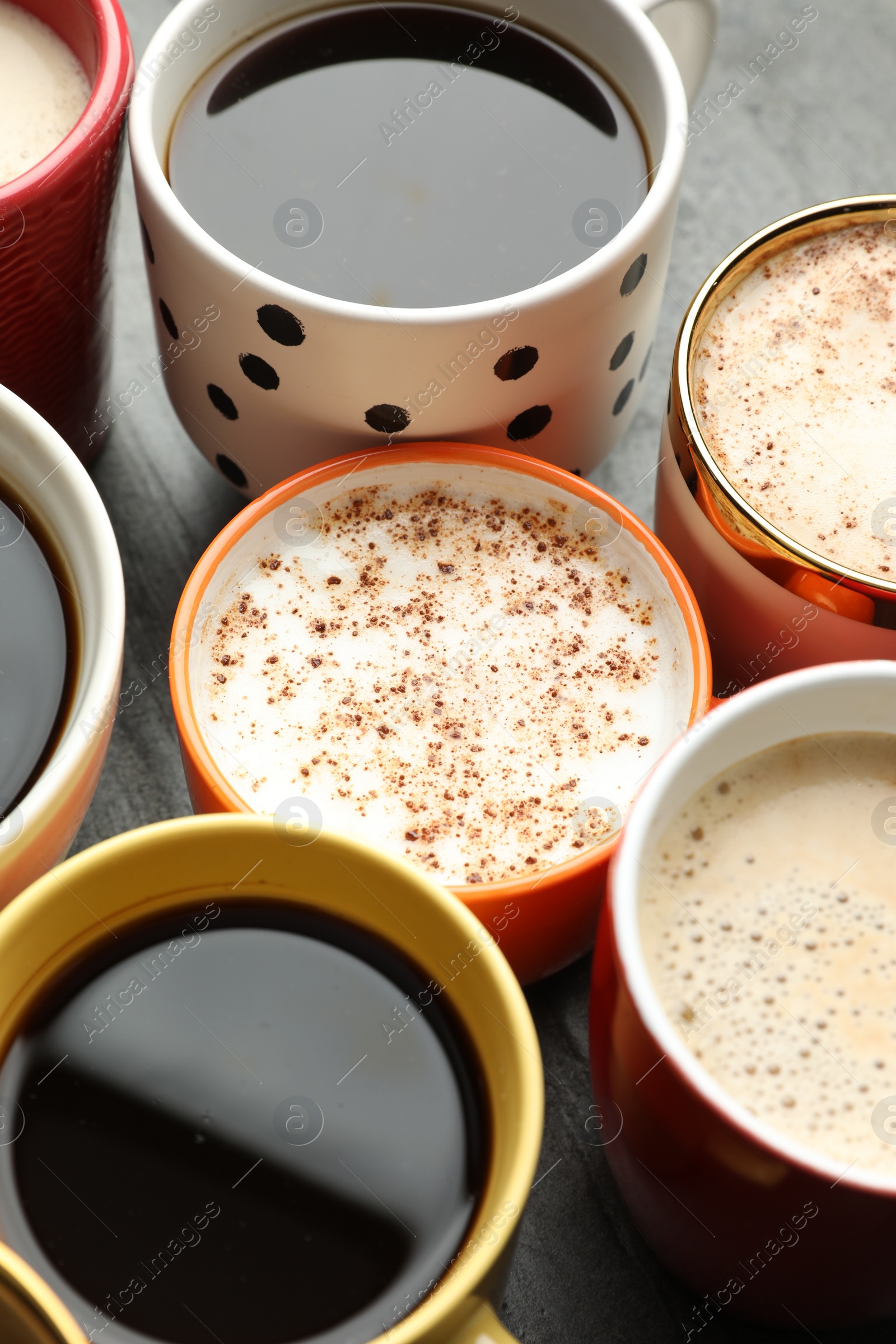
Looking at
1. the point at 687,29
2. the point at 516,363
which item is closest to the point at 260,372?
the point at 516,363

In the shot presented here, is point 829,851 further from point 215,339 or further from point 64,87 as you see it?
point 64,87

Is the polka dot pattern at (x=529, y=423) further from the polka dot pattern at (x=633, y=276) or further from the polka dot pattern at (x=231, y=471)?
the polka dot pattern at (x=231, y=471)

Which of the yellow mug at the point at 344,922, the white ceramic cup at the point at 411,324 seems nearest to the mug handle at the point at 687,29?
the white ceramic cup at the point at 411,324

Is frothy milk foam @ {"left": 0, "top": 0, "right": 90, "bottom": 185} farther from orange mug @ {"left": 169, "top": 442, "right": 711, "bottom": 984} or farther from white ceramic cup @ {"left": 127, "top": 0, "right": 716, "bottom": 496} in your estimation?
orange mug @ {"left": 169, "top": 442, "right": 711, "bottom": 984}

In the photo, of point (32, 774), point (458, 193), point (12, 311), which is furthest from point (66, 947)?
point (458, 193)

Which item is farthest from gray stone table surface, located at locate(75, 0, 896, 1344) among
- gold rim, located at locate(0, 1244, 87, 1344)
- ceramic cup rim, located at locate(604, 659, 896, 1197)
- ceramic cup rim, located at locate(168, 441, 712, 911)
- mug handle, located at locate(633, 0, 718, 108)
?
gold rim, located at locate(0, 1244, 87, 1344)

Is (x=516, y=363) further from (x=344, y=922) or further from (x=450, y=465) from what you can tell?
(x=344, y=922)
